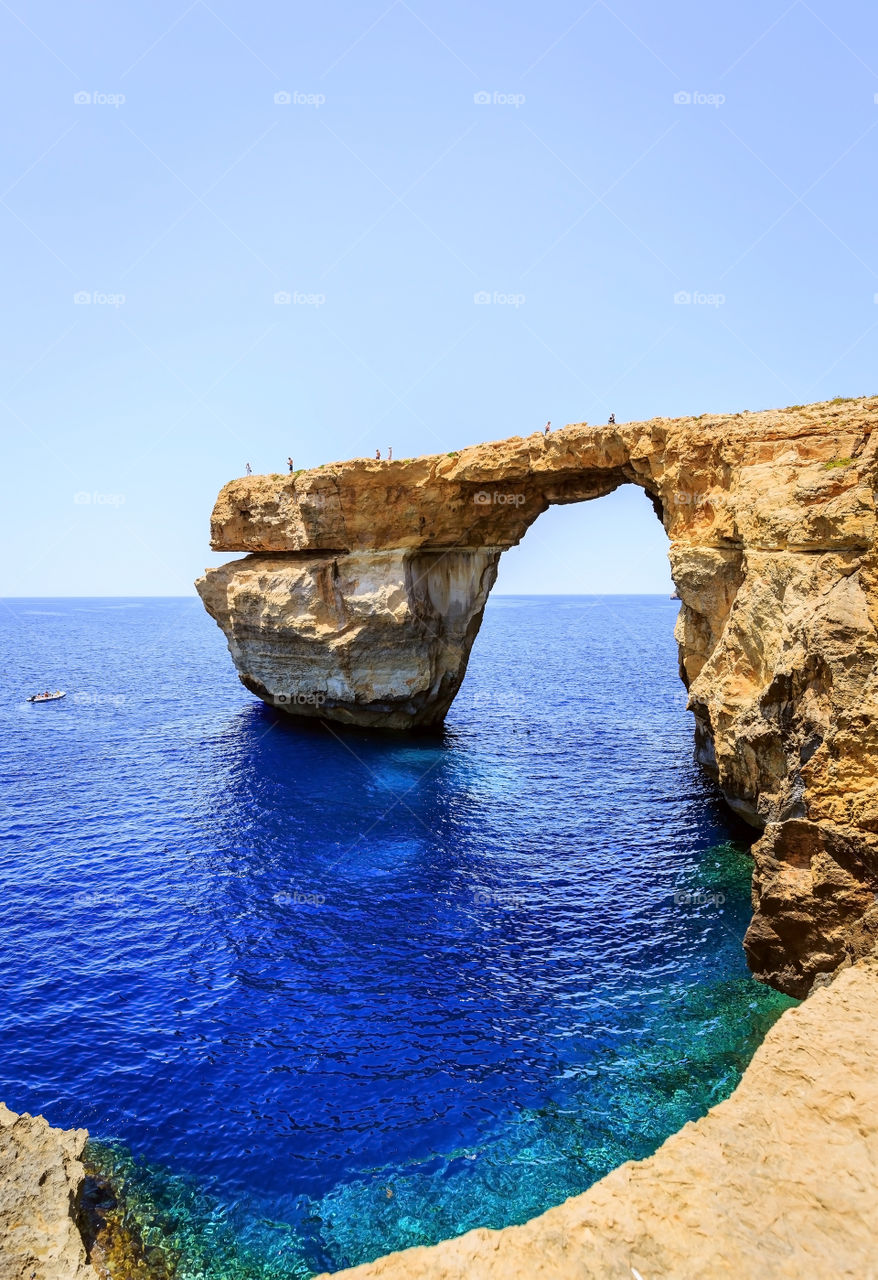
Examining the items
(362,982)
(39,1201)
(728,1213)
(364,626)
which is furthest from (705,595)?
(39,1201)

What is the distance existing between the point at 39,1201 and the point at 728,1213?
8.75 metres

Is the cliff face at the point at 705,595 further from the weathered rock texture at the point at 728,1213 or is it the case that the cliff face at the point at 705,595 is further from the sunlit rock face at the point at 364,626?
the weathered rock texture at the point at 728,1213

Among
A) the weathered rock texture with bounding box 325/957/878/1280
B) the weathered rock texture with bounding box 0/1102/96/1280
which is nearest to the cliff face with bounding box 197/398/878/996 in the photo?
the weathered rock texture with bounding box 325/957/878/1280

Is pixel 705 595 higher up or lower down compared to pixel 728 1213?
higher up

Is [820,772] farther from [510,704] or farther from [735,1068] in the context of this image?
[510,704]

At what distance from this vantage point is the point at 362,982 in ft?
60.8

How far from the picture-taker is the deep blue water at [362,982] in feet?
43.1

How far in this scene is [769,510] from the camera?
1939cm

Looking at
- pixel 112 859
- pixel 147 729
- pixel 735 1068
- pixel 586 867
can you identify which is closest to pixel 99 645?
pixel 147 729

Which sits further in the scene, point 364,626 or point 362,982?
point 364,626

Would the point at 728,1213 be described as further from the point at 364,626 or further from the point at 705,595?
the point at 364,626

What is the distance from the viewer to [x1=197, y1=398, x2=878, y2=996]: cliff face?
1491cm

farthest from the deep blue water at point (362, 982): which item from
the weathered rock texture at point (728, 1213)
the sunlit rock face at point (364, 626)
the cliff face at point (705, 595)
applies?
the weathered rock texture at point (728, 1213)

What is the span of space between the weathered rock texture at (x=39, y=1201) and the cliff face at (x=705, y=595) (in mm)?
12220
